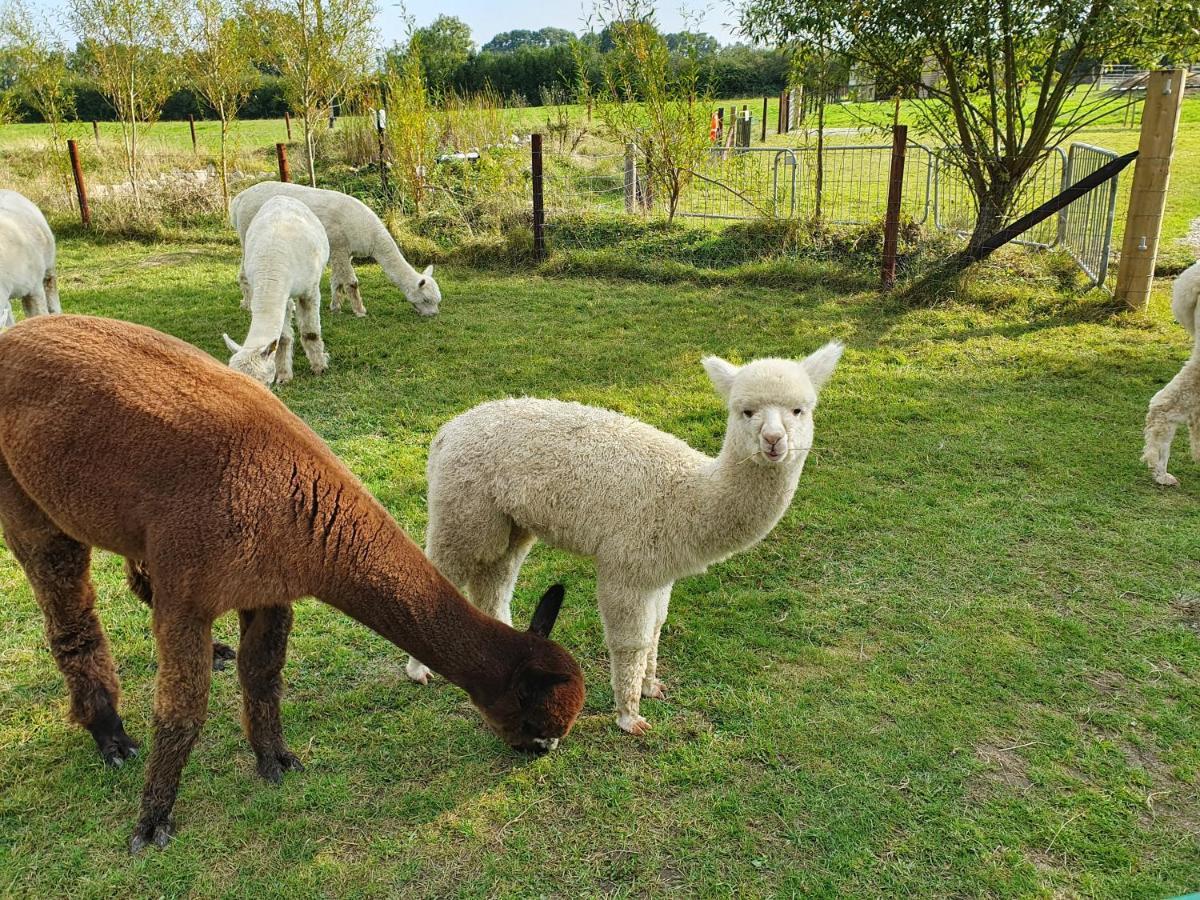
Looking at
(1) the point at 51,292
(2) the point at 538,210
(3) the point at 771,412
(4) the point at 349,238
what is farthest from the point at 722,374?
(2) the point at 538,210

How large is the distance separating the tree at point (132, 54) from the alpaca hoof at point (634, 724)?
13.8 meters

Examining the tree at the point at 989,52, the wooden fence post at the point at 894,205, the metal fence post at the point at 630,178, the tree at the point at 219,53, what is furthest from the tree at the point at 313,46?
the wooden fence post at the point at 894,205

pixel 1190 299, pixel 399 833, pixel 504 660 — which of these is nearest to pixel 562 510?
pixel 504 660

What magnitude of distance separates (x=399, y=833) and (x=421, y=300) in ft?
23.2

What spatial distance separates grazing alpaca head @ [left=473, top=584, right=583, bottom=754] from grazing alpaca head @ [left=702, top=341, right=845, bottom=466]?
0.99 meters

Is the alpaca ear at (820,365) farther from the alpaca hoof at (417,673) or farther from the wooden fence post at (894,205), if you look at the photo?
the wooden fence post at (894,205)

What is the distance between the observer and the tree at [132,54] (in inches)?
503

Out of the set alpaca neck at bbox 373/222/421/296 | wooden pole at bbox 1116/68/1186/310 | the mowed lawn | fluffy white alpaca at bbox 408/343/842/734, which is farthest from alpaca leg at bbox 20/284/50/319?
wooden pole at bbox 1116/68/1186/310

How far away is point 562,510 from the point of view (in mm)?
3197

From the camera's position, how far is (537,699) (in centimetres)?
266

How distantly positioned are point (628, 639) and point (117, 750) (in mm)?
2006

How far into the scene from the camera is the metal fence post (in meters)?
12.4

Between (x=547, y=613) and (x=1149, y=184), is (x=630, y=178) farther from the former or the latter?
(x=547, y=613)

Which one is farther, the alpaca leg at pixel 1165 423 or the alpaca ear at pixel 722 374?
the alpaca leg at pixel 1165 423
